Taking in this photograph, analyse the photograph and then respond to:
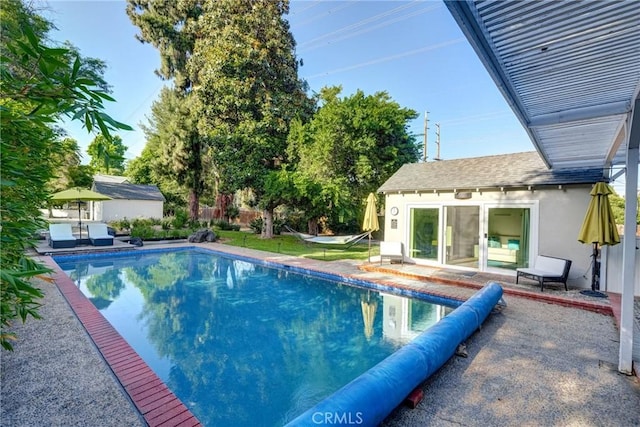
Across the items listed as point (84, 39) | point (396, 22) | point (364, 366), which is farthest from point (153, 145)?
point (364, 366)

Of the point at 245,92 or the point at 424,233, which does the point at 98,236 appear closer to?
the point at 245,92

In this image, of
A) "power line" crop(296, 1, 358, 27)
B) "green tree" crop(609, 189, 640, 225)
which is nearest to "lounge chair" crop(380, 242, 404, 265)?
"power line" crop(296, 1, 358, 27)

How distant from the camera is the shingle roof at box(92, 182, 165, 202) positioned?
82.7ft

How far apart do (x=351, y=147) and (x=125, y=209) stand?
66.7 ft

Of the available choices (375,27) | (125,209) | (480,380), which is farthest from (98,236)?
(375,27)

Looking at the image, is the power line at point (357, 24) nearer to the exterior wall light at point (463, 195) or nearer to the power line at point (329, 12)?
the power line at point (329, 12)

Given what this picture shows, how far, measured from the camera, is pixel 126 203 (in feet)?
84.5

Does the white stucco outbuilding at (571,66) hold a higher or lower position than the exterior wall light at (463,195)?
higher

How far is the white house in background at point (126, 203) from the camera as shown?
25219 mm

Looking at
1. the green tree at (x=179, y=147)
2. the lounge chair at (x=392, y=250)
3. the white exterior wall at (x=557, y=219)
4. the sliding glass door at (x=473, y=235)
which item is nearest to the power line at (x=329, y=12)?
the green tree at (x=179, y=147)

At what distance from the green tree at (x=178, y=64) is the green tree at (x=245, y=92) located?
3029 millimetres

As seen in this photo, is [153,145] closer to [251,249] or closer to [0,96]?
[251,249]

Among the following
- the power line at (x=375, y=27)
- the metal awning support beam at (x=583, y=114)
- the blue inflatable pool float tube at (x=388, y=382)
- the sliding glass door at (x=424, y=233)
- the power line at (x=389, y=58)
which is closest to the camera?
the blue inflatable pool float tube at (x=388, y=382)

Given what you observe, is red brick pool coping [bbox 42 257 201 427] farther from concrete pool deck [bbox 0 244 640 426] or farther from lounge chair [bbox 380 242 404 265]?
lounge chair [bbox 380 242 404 265]
